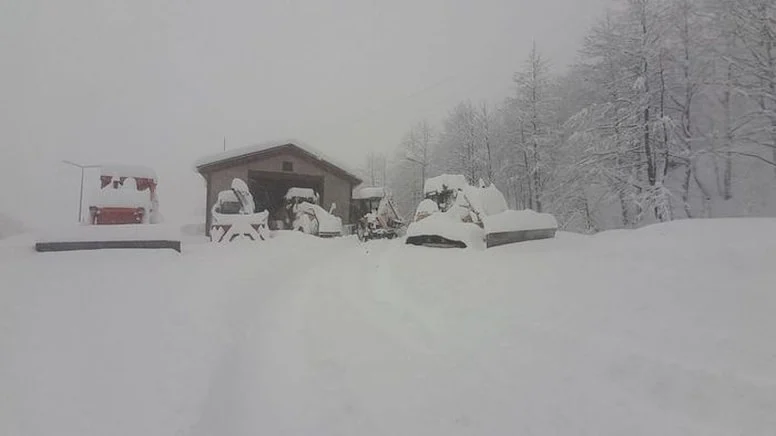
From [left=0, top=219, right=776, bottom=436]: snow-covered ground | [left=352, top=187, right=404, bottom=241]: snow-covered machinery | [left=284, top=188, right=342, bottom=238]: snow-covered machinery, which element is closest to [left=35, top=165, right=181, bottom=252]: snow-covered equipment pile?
[left=0, top=219, right=776, bottom=436]: snow-covered ground

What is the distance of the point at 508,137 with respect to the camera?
1035 cm

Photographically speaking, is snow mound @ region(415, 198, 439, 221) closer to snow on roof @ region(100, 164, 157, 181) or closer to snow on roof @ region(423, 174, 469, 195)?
snow on roof @ region(423, 174, 469, 195)

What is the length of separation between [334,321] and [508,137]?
339 inches

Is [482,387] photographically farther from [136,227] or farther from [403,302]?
[136,227]

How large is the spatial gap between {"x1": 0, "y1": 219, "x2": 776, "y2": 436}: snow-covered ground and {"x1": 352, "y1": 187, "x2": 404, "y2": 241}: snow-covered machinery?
8.81 metres

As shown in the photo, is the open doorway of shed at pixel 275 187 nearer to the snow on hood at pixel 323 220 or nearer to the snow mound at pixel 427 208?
the snow on hood at pixel 323 220

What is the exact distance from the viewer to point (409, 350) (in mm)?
2688

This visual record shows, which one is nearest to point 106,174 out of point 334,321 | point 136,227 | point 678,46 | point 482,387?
point 136,227

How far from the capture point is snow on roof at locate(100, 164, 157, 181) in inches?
284

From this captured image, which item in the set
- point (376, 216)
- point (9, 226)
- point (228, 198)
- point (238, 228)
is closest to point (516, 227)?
point (238, 228)

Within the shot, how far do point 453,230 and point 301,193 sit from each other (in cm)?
929

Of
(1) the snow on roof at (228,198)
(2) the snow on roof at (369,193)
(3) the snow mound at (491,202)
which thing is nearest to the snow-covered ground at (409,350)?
(3) the snow mound at (491,202)

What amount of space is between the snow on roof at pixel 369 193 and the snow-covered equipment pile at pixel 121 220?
976 centimetres

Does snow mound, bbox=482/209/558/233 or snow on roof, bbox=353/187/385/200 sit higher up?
snow on roof, bbox=353/187/385/200
